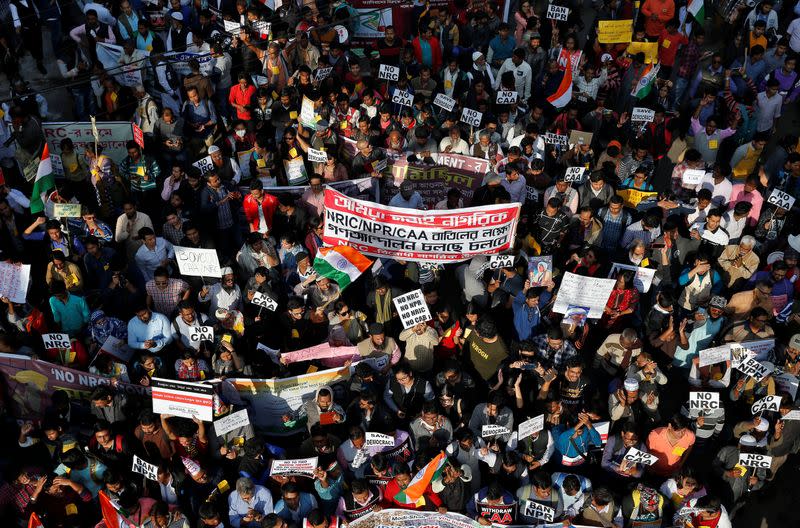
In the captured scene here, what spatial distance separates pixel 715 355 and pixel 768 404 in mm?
850

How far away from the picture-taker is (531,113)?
46.7 ft

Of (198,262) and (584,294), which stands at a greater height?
(198,262)

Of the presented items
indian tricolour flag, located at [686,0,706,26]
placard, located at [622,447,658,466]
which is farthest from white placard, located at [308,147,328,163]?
indian tricolour flag, located at [686,0,706,26]

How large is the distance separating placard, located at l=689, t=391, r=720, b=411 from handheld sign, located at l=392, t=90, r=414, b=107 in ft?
21.5

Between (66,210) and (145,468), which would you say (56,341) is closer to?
(66,210)

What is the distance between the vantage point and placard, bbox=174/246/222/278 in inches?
449

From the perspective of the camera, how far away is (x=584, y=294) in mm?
11133

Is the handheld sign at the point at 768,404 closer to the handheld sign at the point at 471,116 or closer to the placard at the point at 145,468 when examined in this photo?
the handheld sign at the point at 471,116

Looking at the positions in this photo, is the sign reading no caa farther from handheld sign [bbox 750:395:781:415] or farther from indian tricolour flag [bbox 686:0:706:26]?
indian tricolour flag [bbox 686:0:706:26]

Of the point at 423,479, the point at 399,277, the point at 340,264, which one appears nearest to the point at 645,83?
the point at 399,277

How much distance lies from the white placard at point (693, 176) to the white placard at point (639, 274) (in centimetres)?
201

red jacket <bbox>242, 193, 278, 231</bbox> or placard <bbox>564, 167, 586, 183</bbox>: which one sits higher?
placard <bbox>564, 167, 586, 183</bbox>

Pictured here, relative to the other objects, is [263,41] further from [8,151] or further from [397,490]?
[397,490]

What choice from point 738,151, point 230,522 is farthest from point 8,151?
point 738,151
